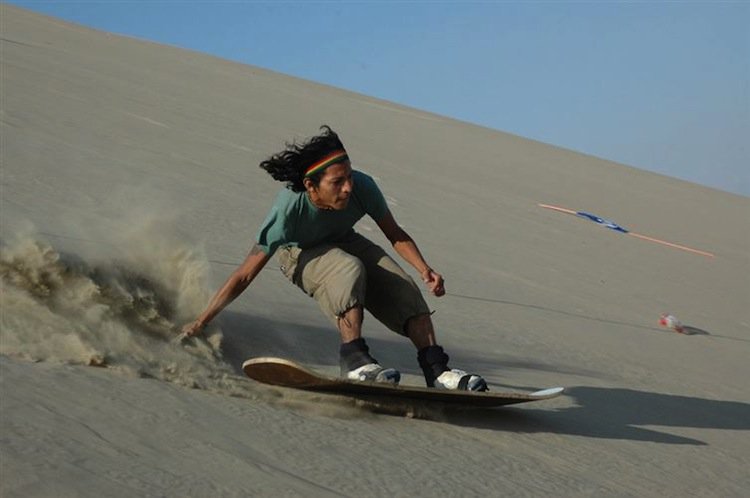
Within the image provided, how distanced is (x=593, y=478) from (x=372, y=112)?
17.9 meters

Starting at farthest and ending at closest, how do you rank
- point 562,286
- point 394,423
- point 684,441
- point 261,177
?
point 261,177 → point 562,286 → point 684,441 → point 394,423

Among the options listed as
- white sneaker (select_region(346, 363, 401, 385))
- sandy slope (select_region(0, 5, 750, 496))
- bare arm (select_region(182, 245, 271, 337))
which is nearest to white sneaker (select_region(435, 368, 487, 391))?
sandy slope (select_region(0, 5, 750, 496))

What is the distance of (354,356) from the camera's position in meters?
4.77

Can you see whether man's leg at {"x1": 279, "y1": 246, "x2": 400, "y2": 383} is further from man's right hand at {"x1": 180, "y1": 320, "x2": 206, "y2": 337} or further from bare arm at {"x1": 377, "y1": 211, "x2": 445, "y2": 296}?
man's right hand at {"x1": 180, "y1": 320, "x2": 206, "y2": 337}

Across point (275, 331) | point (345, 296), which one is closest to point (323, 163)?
point (345, 296)

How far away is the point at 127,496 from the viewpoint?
10.2ft

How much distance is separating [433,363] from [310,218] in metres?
0.80

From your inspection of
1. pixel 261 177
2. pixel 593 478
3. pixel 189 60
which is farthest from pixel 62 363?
pixel 189 60

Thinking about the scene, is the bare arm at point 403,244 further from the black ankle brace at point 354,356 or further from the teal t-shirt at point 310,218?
the black ankle brace at point 354,356

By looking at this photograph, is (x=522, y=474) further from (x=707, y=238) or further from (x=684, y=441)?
(x=707, y=238)

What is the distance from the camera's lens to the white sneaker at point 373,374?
15.3 feet

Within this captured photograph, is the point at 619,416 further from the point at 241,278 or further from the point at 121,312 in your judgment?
the point at 121,312

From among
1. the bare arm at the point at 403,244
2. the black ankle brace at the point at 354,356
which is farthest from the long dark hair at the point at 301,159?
the black ankle brace at the point at 354,356

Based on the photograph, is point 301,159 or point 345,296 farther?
point 301,159
